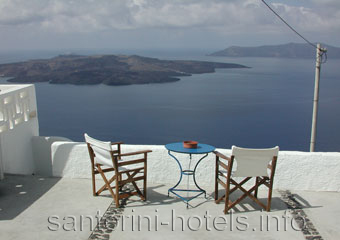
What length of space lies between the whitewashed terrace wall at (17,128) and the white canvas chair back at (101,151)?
1807 millimetres

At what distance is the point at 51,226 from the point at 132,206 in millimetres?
896

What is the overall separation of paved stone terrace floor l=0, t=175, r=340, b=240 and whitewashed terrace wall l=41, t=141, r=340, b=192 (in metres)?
0.15

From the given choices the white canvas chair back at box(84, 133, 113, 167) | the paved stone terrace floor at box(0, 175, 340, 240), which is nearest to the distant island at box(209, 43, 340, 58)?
the paved stone terrace floor at box(0, 175, 340, 240)

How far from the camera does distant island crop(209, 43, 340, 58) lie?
153125mm

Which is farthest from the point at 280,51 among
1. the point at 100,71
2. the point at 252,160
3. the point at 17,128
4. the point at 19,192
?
the point at 19,192

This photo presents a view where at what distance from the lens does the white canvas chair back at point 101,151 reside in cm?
379

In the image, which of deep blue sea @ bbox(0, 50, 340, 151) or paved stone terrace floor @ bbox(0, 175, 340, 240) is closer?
paved stone terrace floor @ bbox(0, 175, 340, 240)

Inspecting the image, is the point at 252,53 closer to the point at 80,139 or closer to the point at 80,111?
the point at 80,111

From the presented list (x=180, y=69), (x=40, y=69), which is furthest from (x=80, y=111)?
(x=180, y=69)

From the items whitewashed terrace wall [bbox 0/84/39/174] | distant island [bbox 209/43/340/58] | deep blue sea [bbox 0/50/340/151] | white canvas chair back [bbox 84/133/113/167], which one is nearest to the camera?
white canvas chair back [bbox 84/133/113/167]

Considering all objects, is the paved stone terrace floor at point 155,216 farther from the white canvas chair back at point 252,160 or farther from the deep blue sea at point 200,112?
the deep blue sea at point 200,112

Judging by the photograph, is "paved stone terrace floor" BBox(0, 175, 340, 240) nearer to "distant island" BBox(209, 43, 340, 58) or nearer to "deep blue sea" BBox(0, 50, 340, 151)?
"deep blue sea" BBox(0, 50, 340, 151)

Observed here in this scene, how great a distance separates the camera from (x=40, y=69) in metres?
98.1

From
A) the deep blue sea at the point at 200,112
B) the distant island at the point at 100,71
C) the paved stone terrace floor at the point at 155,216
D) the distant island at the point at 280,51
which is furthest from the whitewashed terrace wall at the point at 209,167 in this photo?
the distant island at the point at 280,51
